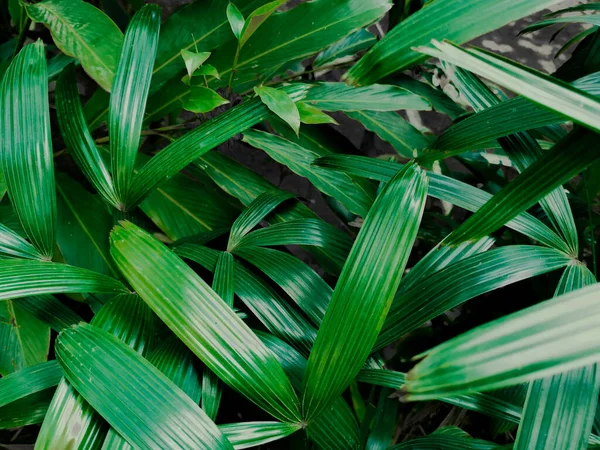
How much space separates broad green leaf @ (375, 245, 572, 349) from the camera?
1.44 feet

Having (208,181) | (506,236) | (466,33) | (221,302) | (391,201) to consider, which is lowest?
(221,302)

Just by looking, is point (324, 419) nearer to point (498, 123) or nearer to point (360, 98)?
point (498, 123)

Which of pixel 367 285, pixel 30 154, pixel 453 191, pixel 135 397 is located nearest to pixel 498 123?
pixel 453 191

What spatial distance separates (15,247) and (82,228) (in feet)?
1.03

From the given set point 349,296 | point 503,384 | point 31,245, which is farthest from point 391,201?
point 31,245

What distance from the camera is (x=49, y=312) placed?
1.76 feet

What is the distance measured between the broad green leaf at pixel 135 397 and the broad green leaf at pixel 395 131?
703 mm

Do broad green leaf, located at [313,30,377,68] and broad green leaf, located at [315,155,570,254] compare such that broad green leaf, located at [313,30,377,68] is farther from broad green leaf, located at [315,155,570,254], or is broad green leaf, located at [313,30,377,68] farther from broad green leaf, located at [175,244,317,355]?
broad green leaf, located at [175,244,317,355]

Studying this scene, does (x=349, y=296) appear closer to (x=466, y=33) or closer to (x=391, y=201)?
(x=391, y=201)

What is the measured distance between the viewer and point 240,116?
1.82 feet

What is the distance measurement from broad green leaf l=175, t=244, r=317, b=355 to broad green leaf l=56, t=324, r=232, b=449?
160 mm

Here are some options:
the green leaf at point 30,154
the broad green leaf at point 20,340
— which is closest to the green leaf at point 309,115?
the green leaf at point 30,154

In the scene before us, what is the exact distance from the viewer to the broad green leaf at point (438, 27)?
333mm

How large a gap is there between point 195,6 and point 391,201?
0.64 metres
